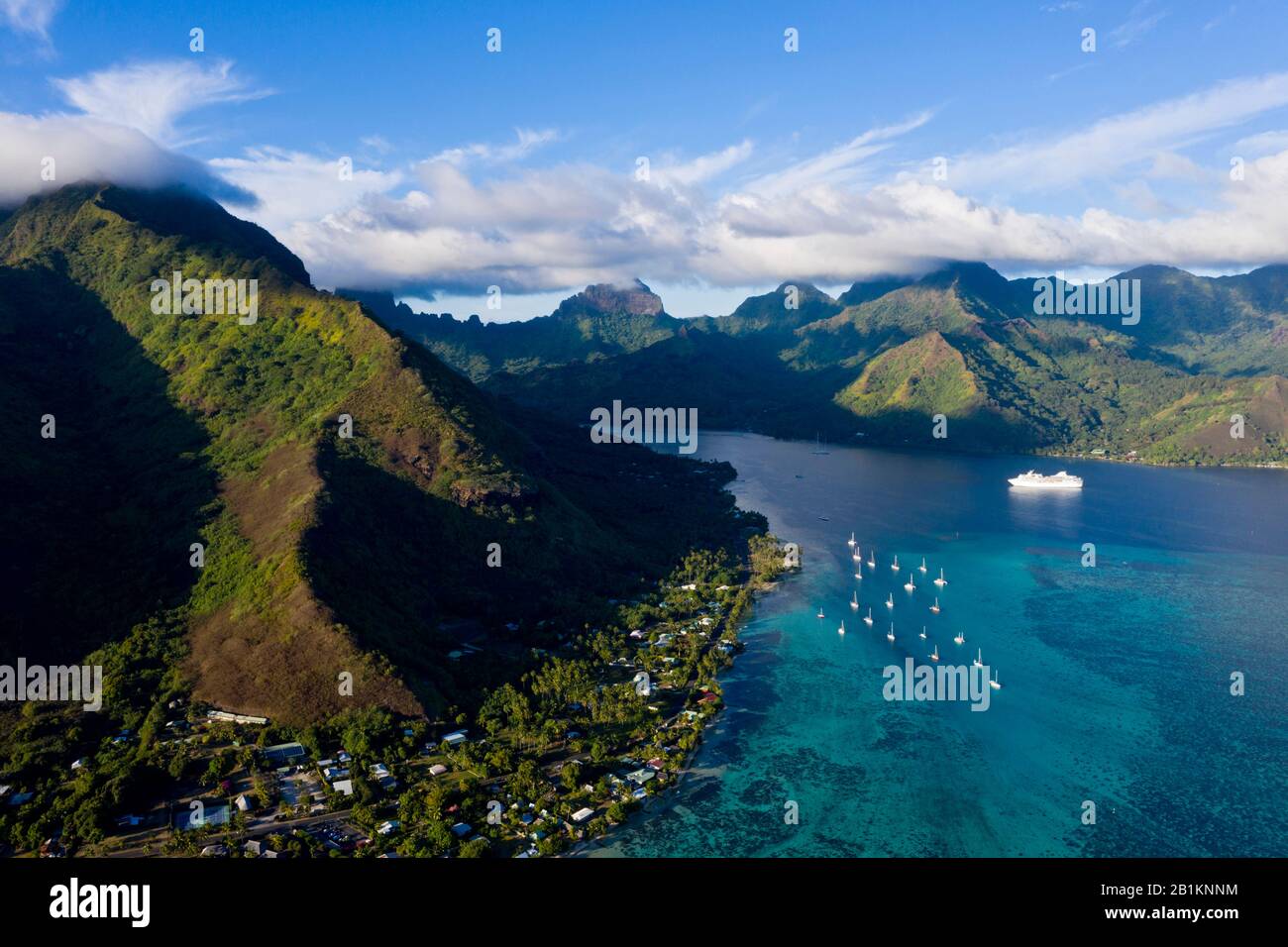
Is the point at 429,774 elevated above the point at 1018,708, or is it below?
below

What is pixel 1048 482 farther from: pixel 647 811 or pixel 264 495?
pixel 264 495

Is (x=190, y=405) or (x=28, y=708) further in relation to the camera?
(x=190, y=405)

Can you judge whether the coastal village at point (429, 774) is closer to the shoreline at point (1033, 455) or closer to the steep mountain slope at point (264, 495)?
the steep mountain slope at point (264, 495)

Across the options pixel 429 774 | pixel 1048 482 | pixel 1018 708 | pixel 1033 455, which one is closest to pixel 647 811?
pixel 429 774

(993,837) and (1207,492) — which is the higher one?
(1207,492)

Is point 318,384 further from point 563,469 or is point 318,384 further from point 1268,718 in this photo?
point 1268,718

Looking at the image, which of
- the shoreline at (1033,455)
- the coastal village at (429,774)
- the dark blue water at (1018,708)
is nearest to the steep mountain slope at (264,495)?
the coastal village at (429,774)

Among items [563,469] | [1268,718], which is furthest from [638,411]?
[1268,718]
